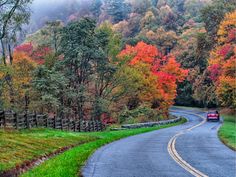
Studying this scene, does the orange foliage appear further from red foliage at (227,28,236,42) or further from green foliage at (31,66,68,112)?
green foliage at (31,66,68,112)

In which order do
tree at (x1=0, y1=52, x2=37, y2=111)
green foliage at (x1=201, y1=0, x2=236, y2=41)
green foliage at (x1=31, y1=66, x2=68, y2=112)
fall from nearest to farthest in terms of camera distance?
green foliage at (x1=31, y1=66, x2=68, y2=112)
tree at (x1=0, y1=52, x2=37, y2=111)
green foliage at (x1=201, y1=0, x2=236, y2=41)

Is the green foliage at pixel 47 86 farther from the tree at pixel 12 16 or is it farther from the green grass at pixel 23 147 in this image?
the green grass at pixel 23 147

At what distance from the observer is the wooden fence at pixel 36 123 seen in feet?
81.4

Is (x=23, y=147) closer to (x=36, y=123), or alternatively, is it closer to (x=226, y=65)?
(x=36, y=123)

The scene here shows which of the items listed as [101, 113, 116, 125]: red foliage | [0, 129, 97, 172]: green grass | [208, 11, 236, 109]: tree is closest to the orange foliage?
[101, 113, 116, 125]: red foliage

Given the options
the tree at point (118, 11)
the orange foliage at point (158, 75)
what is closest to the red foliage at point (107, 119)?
the orange foliage at point (158, 75)

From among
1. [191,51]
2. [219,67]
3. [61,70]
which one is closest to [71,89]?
[61,70]

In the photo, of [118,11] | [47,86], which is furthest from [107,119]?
[118,11]

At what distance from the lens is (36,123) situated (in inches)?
1105

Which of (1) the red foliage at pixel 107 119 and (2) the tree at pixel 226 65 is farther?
(1) the red foliage at pixel 107 119

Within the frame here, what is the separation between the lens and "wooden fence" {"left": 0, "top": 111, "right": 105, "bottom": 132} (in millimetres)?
24797

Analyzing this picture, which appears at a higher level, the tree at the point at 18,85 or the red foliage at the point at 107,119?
the tree at the point at 18,85

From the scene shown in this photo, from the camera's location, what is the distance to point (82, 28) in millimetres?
44031

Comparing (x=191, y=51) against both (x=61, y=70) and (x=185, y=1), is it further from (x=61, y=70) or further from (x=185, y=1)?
(x=185, y=1)
